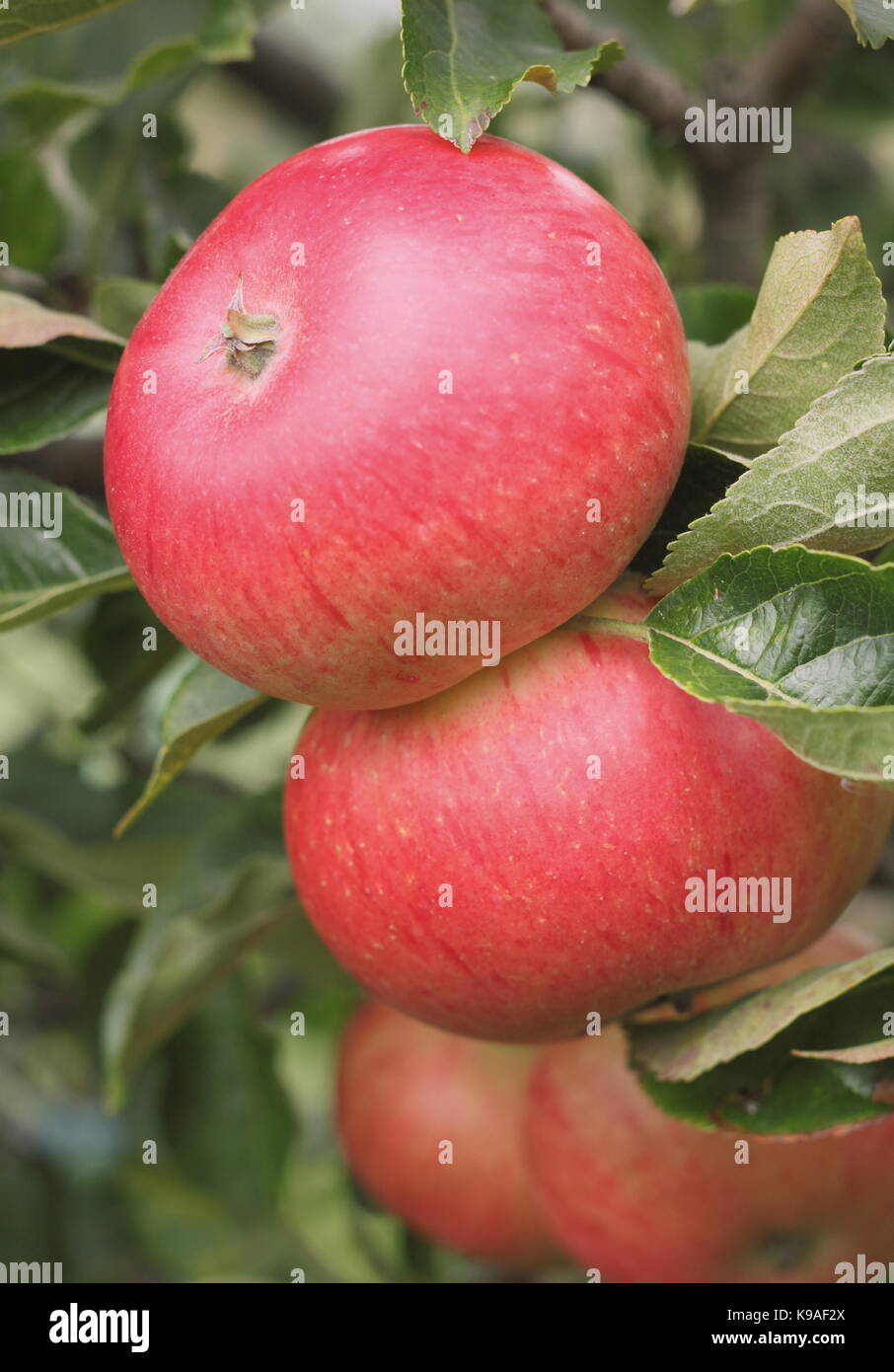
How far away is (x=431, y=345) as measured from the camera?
58 centimetres

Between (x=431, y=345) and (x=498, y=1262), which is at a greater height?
(x=431, y=345)

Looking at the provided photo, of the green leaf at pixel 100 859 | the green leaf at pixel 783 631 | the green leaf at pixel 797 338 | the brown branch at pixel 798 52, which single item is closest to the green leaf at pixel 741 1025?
the green leaf at pixel 783 631

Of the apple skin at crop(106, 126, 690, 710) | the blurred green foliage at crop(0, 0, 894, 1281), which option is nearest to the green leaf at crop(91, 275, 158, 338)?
the blurred green foliage at crop(0, 0, 894, 1281)

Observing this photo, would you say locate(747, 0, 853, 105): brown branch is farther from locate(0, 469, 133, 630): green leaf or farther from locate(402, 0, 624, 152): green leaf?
locate(0, 469, 133, 630): green leaf

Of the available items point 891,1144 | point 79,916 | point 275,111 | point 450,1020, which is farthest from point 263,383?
point 275,111

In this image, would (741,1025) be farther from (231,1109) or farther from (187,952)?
(231,1109)

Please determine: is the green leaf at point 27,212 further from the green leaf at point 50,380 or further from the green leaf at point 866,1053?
the green leaf at point 866,1053

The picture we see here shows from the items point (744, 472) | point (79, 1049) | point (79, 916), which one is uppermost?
point (744, 472)

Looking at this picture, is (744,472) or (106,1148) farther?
(106,1148)

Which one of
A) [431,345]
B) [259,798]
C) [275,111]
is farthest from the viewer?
[275,111]

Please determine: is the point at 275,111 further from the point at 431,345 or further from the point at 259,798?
the point at 431,345

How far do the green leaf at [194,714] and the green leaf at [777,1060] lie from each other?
31cm

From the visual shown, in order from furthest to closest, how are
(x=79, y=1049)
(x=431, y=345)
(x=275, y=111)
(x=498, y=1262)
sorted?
(x=275, y=111), (x=79, y=1049), (x=498, y=1262), (x=431, y=345)

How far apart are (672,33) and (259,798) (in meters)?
0.94
